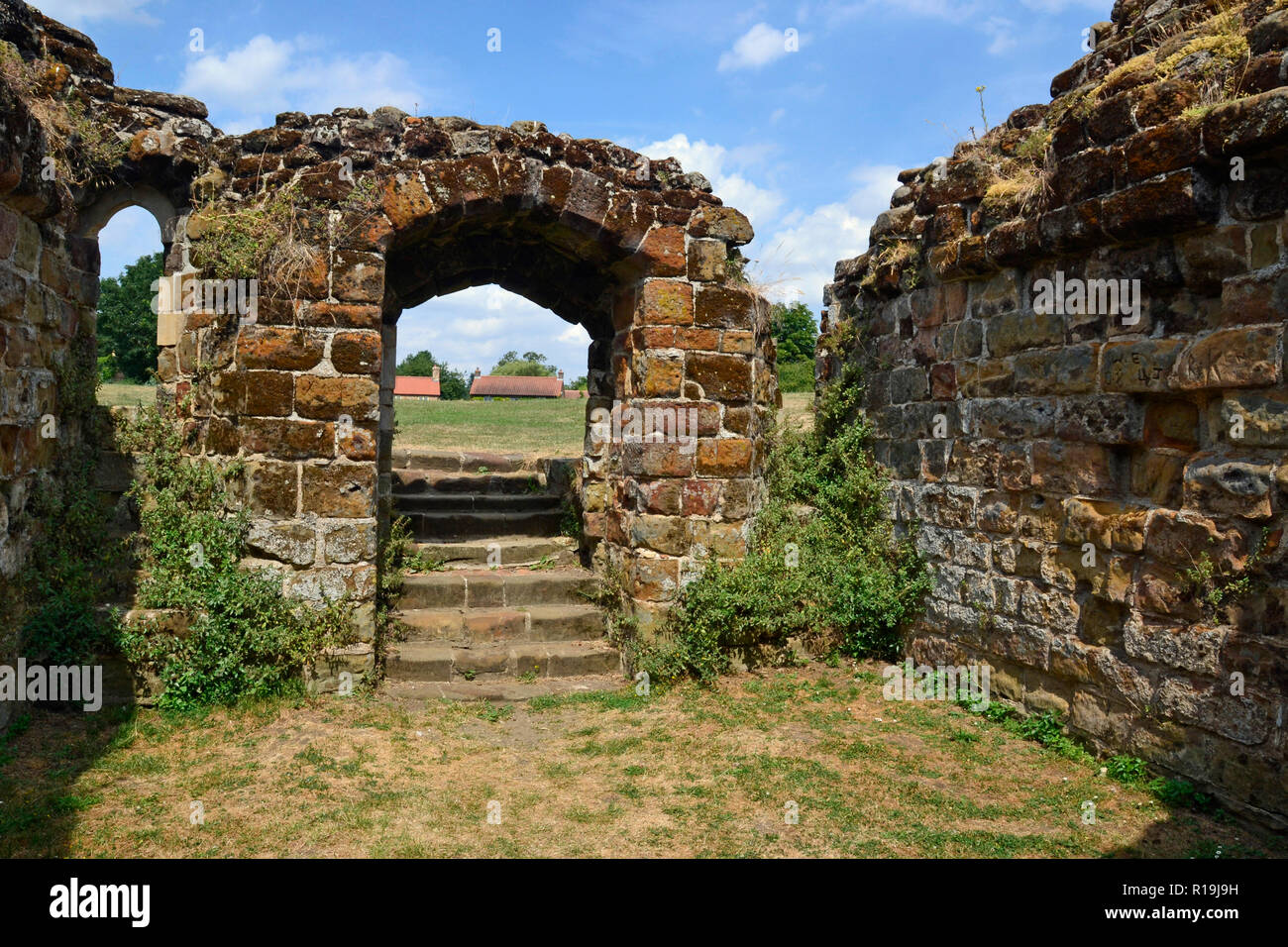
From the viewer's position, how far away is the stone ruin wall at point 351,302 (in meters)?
5.97

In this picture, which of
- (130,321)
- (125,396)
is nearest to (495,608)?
(125,396)

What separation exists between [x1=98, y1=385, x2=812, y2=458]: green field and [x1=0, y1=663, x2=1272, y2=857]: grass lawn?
3198 millimetres

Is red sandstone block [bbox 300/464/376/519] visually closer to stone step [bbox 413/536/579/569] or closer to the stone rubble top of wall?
stone step [bbox 413/536/579/569]

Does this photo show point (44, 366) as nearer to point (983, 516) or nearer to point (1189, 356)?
point (983, 516)

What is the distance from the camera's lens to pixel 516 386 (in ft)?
214

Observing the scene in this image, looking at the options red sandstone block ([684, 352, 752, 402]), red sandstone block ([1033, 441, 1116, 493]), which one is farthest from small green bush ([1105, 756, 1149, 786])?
red sandstone block ([684, 352, 752, 402])

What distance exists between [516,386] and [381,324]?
5930 cm

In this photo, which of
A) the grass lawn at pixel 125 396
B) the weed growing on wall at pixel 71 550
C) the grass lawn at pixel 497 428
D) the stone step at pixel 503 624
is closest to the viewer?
the weed growing on wall at pixel 71 550

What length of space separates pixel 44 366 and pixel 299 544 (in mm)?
1940

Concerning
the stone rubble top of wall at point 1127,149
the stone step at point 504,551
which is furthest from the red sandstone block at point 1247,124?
the stone step at point 504,551

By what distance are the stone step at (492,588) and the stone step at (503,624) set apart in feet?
0.27

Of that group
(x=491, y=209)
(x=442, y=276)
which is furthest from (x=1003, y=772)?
(x=442, y=276)

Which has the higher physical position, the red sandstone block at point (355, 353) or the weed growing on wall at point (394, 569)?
the red sandstone block at point (355, 353)

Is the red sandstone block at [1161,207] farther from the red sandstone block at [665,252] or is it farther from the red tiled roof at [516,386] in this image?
the red tiled roof at [516,386]
